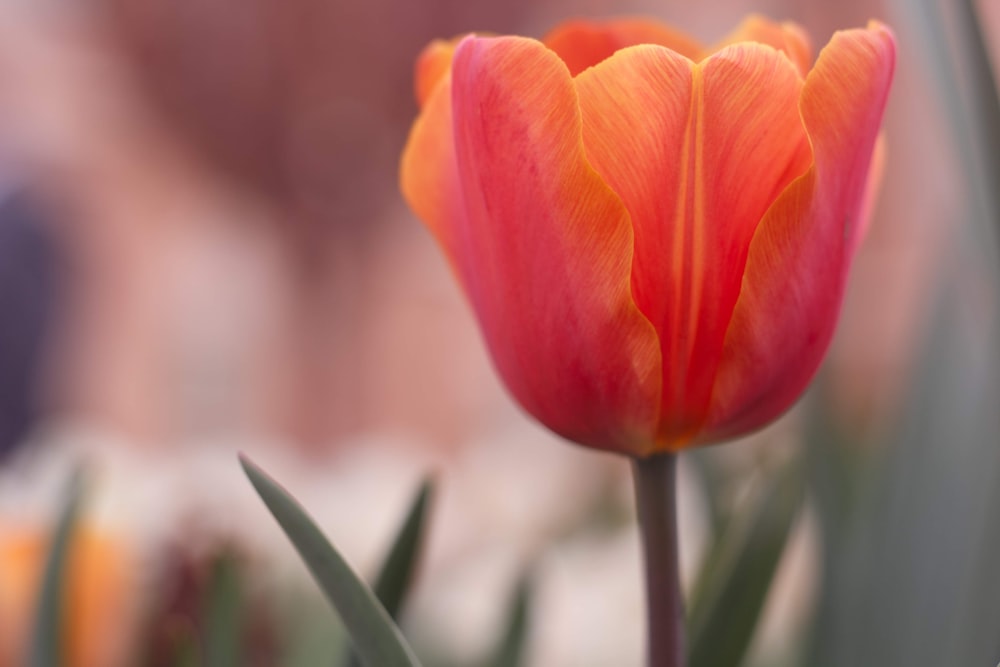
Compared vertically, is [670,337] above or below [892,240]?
above

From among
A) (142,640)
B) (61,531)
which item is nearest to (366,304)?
(142,640)

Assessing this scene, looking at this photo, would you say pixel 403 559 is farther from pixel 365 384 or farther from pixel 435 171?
pixel 365 384

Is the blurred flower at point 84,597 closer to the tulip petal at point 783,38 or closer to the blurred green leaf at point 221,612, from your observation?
the blurred green leaf at point 221,612

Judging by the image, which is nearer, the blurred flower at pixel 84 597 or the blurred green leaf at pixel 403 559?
the blurred green leaf at pixel 403 559

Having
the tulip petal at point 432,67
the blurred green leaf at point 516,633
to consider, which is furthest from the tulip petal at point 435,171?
the blurred green leaf at point 516,633

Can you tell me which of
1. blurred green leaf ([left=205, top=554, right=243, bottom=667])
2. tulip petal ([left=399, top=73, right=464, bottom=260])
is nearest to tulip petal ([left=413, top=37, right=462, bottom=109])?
tulip petal ([left=399, top=73, right=464, bottom=260])

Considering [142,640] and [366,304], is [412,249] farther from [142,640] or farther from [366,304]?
[142,640]

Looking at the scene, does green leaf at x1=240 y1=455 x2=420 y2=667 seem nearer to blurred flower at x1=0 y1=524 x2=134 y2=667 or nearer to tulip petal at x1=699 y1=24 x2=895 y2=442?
tulip petal at x1=699 y1=24 x2=895 y2=442
